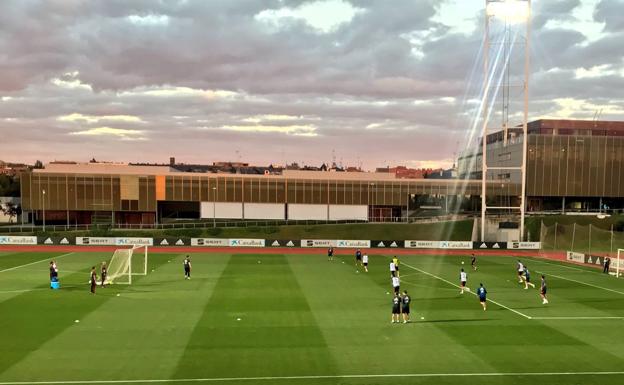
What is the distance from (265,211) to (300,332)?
7405 cm

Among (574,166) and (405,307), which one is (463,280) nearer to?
(405,307)

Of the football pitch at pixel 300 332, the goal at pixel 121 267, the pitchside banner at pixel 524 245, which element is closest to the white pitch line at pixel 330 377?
the football pitch at pixel 300 332

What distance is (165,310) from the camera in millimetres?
25438

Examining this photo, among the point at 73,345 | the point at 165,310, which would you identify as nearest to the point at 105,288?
the point at 165,310

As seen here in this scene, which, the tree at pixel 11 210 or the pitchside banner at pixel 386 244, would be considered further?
the tree at pixel 11 210

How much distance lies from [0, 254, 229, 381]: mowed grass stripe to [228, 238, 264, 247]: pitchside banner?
2926cm

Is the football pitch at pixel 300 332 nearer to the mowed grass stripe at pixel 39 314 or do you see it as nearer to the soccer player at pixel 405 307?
the mowed grass stripe at pixel 39 314

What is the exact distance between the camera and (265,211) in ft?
312

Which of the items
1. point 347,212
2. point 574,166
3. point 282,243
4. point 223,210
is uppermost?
point 574,166

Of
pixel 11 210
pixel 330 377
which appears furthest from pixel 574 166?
pixel 11 210

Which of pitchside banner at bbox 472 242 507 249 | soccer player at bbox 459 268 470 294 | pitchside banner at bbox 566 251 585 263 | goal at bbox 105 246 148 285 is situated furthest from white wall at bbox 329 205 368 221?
soccer player at bbox 459 268 470 294

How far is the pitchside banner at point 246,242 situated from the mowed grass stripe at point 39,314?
27204 mm

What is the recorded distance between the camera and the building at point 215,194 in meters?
89.8

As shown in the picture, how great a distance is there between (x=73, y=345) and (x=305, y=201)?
76906mm
